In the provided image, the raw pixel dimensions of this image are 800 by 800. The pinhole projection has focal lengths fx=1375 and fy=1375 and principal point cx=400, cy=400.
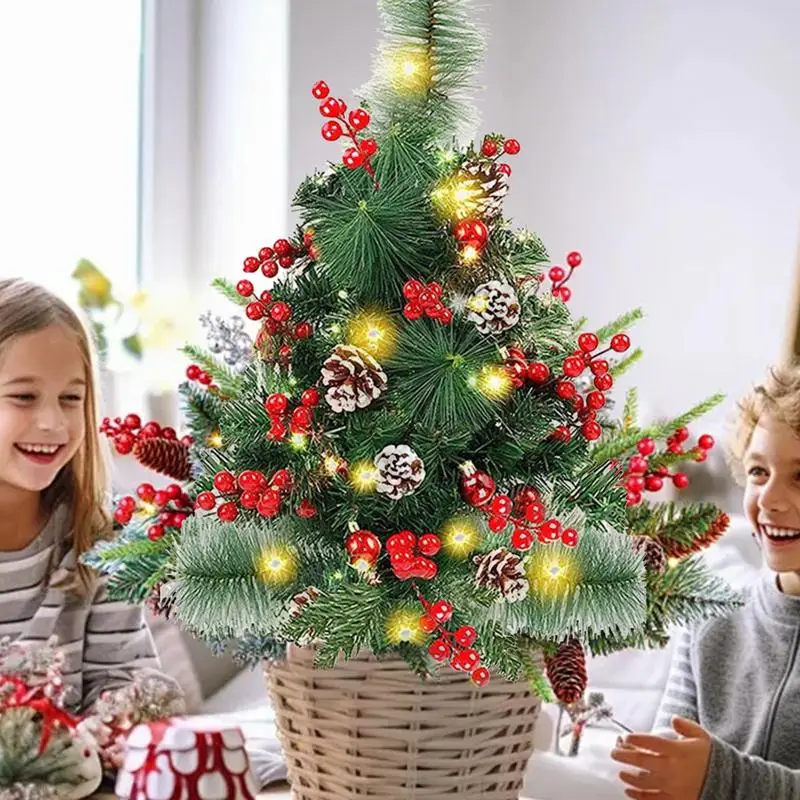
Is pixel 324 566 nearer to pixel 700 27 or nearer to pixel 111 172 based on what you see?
pixel 111 172

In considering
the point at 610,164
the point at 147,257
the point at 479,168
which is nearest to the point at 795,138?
the point at 610,164

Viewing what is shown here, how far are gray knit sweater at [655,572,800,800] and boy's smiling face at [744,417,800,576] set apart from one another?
0.38 feet

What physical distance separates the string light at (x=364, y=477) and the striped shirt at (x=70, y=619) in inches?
26.8

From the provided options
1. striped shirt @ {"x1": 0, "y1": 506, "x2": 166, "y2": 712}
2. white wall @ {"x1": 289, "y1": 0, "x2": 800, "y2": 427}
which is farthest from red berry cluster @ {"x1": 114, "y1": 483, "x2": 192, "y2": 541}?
white wall @ {"x1": 289, "y1": 0, "x2": 800, "y2": 427}

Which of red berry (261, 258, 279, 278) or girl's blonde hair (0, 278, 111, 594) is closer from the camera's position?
red berry (261, 258, 279, 278)

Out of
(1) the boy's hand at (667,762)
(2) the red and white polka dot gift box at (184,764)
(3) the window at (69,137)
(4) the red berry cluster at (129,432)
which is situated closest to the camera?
(2) the red and white polka dot gift box at (184,764)

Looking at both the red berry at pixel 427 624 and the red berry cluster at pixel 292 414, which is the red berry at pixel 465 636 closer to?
the red berry at pixel 427 624

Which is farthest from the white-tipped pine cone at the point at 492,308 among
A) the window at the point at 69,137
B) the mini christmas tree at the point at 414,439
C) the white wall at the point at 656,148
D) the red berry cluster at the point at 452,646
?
the white wall at the point at 656,148

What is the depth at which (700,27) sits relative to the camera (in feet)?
9.54

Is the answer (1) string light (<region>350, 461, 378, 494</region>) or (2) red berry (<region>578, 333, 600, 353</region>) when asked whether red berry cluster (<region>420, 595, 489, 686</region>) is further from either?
(2) red berry (<region>578, 333, 600, 353</region>)

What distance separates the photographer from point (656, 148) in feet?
9.73

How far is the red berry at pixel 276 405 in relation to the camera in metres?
1.01

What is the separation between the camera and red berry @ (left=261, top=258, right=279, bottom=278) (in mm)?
1082

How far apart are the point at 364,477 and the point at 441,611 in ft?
0.37
